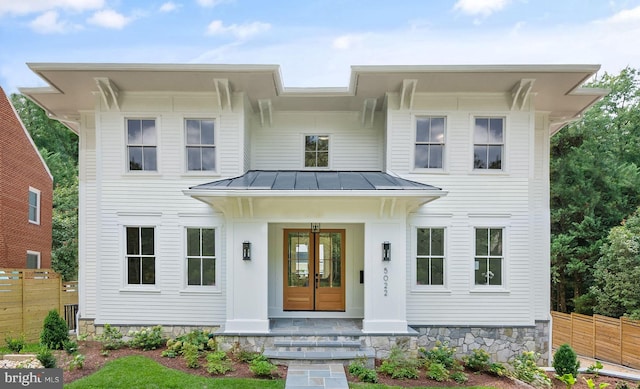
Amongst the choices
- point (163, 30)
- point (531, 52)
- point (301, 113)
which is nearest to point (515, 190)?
point (301, 113)

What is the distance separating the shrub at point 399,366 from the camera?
6.45 metres

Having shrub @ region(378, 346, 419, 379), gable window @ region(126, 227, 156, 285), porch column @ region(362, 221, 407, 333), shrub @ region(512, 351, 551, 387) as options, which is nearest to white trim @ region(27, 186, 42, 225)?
gable window @ region(126, 227, 156, 285)

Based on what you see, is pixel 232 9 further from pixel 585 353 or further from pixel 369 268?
pixel 585 353

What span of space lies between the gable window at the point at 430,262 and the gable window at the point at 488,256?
0.83 m

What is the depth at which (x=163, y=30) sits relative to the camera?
1365 centimetres

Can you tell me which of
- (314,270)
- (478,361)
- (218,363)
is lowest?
(478,361)

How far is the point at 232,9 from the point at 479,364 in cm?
1385

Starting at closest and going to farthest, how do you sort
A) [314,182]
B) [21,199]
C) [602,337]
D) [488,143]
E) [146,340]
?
[146,340]
[314,182]
[488,143]
[602,337]
[21,199]

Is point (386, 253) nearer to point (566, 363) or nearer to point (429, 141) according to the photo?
point (429, 141)

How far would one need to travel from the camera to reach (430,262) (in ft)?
28.2

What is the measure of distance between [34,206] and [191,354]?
37.2 feet

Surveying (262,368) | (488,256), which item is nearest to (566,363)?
(488,256)

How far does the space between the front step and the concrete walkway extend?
150 mm

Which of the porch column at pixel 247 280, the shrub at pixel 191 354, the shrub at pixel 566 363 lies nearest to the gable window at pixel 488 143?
the shrub at pixel 566 363
